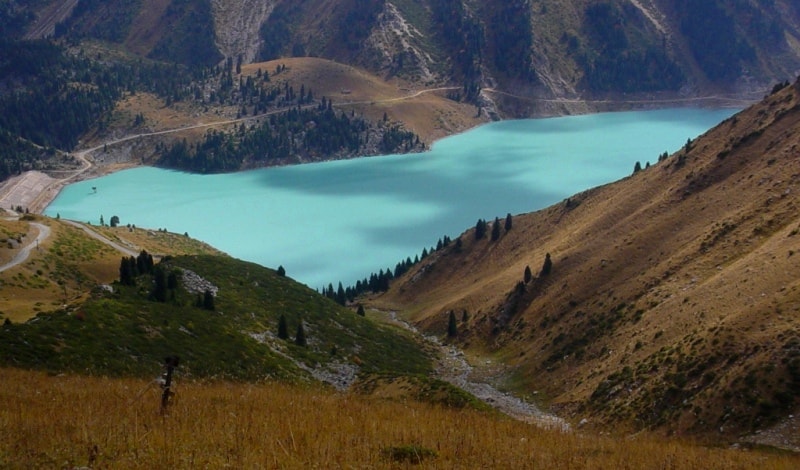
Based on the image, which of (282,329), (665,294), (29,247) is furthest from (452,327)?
(29,247)

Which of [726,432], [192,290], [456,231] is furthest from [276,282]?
[456,231]

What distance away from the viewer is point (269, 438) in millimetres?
13031

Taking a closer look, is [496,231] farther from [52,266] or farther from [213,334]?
[213,334]

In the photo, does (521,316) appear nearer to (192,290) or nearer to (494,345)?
(494,345)

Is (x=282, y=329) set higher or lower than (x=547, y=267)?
lower

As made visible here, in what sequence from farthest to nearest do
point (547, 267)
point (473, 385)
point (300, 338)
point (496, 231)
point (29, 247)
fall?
point (496, 231) → point (29, 247) → point (547, 267) → point (473, 385) → point (300, 338)

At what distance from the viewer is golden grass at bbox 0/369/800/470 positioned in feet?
39.2

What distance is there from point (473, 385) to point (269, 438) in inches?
1891

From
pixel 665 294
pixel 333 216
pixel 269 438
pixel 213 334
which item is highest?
pixel 333 216

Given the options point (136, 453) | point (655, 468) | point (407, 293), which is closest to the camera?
point (136, 453)

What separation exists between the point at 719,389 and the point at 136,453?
109 ft

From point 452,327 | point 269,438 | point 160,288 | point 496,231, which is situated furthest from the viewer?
point 496,231

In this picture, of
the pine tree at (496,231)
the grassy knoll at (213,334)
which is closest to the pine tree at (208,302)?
the grassy knoll at (213,334)

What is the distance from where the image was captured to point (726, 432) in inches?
1313
